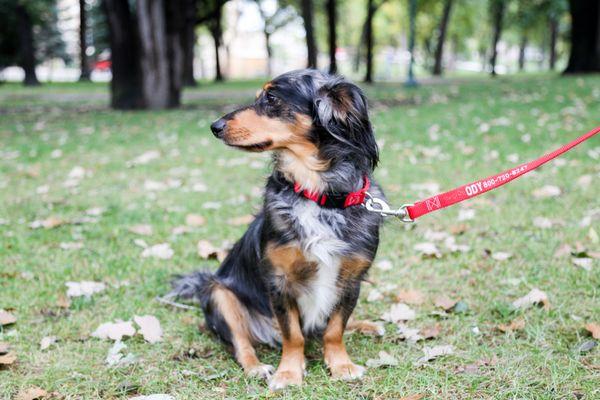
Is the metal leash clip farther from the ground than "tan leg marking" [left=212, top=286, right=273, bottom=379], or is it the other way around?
the metal leash clip

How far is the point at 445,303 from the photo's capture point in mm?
3764

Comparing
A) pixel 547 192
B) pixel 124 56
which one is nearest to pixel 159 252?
pixel 547 192

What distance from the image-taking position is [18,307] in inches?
151

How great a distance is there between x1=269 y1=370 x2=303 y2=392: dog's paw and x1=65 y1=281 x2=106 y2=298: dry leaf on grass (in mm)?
1694

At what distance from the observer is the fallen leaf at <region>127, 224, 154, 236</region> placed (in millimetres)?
5410

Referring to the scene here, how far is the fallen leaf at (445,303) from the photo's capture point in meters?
3.73

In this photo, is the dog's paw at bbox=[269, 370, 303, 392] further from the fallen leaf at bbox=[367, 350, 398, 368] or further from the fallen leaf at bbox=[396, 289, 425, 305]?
the fallen leaf at bbox=[396, 289, 425, 305]

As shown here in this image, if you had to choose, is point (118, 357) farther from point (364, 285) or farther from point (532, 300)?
Result: point (532, 300)

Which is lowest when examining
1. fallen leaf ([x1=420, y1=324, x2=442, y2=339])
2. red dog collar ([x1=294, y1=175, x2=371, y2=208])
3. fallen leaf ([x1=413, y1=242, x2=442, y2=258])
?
fallen leaf ([x1=413, y1=242, x2=442, y2=258])

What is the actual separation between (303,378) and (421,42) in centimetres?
6069

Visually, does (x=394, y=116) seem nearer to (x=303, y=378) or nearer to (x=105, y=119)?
(x=105, y=119)

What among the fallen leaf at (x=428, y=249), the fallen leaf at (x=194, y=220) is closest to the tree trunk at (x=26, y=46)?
the fallen leaf at (x=194, y=220)


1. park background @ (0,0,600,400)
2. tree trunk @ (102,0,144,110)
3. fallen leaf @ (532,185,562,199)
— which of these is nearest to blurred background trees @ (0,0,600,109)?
tree trunk @ (102,0,144,110)

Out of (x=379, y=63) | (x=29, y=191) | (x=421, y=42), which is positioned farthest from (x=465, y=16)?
(x=29, y=191)
